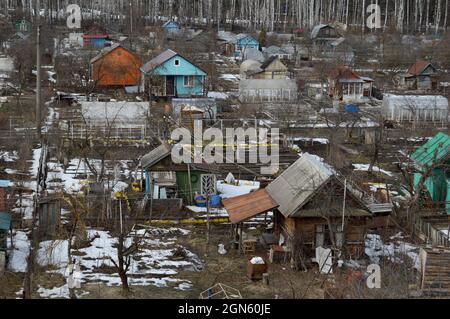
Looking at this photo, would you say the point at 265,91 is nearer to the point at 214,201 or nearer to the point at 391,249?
the point at 214,201

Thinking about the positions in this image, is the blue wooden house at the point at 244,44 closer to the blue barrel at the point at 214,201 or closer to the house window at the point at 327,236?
the blue barrel at the point at 214,201

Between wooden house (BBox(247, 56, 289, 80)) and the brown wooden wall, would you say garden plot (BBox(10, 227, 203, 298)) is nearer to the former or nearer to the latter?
the brown wooden wall

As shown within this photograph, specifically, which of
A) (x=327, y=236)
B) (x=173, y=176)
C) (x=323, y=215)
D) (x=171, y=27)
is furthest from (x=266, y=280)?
(x=171, y=27)

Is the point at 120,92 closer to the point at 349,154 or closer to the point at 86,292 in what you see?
the point at 349,154

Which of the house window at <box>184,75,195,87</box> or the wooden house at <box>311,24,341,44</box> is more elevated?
the wooden house at <box>311,24,341,44</box>

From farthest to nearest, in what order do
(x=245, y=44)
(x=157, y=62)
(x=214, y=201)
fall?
(x=245, y=44)
(x=157, y=62)
(x=214, y=201)

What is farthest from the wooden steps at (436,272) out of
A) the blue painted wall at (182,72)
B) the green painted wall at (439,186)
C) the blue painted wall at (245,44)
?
the blue painted wall at (245,44)

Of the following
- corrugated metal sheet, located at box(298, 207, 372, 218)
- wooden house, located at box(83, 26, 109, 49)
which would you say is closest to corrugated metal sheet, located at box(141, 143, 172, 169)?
corrugated metal sheet, located at box(298, 207, 372, 218)
